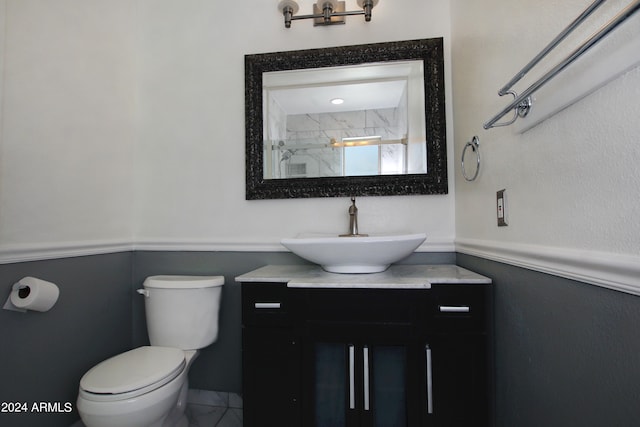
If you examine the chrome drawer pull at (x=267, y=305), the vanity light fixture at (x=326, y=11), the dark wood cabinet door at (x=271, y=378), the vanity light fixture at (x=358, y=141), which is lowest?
the dark wood cabinet door at (x=271, y=378)

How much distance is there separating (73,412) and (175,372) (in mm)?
678

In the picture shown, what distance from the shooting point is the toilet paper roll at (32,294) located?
1.17 meters

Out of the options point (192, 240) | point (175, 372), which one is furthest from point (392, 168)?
point (175, 372)

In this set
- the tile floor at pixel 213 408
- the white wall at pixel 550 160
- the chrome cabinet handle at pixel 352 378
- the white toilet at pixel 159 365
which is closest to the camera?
the white wall at pixel 550 160

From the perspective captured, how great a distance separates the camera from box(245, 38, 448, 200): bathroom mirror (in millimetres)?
1602

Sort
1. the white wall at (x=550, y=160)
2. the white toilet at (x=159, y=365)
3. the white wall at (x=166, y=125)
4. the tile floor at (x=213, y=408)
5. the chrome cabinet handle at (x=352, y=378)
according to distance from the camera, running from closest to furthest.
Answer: the white wall at (x=550, y=160), the white toilet at (x=159, y=365), the chrome cabinet handle at (x=352, y=378), the white wall at (x=166, y=125), the tile floor at (x=213, y=408)

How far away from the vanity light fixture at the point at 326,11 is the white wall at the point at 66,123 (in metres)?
0.99

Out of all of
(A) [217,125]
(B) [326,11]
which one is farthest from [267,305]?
(B) [326,11]

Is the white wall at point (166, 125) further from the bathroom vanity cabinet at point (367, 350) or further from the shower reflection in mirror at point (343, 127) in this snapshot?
the bathroom vanity cabinet at point (367, 350)

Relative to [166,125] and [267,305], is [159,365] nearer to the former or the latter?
[267,305]

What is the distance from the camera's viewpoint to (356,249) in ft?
3.94

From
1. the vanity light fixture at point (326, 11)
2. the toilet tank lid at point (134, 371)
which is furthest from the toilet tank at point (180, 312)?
the vanity light fixture at point (326, 11)

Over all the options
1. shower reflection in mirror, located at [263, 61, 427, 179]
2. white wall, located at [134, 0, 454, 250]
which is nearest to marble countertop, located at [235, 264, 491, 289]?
white wall, located at [134, 0, 454, 250]

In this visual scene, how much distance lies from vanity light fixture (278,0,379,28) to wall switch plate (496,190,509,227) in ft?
3.75
